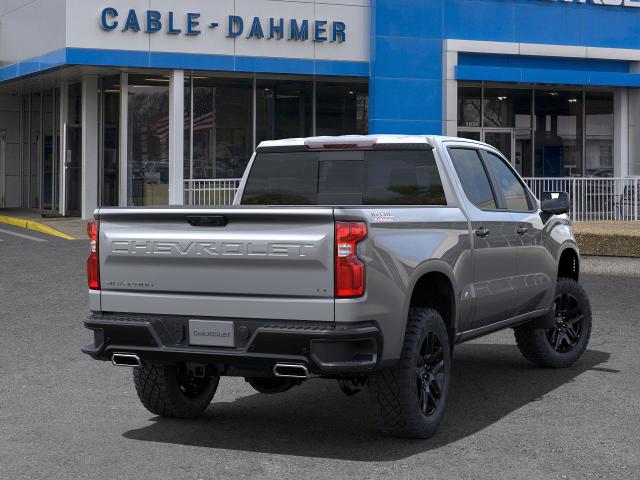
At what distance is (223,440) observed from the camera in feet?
22.9

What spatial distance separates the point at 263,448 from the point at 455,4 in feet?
77.5

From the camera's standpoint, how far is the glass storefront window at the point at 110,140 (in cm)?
2838

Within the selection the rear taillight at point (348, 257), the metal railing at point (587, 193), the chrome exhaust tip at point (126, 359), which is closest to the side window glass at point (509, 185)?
the rear taillight at point (348, 257)

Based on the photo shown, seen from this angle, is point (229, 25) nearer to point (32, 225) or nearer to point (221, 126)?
point (221, 126)

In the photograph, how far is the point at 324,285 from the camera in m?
6.27

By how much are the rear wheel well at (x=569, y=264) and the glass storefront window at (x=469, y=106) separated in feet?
70.0

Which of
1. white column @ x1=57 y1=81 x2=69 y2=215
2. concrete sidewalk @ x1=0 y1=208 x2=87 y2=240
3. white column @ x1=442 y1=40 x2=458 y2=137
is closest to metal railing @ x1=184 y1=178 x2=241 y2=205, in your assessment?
concrete sidewalk @ x1=0 y1=208 x2=87 y2=240

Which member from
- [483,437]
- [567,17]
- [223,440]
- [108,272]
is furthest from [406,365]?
[567,17]

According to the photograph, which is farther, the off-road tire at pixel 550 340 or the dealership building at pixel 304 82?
the dealership building at pixel 304 82

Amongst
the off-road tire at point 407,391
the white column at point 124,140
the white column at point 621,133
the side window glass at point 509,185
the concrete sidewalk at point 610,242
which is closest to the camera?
the off-road tire at point 407,391

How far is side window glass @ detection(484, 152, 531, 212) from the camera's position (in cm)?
870

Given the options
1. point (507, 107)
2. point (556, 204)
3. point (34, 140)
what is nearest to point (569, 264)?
point (556, 204)

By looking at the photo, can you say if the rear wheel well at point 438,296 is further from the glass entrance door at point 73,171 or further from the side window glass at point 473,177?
the glass entrance door at point 73,171

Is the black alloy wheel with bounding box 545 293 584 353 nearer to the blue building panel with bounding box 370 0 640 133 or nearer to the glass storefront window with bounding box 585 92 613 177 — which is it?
the blue building panel with bounding box 370 0 640 133
